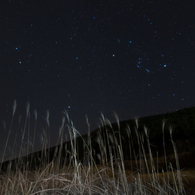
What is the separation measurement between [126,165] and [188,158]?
2157 millimetres

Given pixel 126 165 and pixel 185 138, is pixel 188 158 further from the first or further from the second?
pixel 126 165

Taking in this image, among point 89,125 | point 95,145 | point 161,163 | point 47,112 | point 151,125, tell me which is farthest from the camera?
point 95,145

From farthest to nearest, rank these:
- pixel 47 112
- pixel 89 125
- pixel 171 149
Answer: pixel 171 149, pixel 47 112, pixel 89 125

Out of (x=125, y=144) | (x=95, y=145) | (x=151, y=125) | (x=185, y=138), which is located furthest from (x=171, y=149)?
(x=95, y=145)

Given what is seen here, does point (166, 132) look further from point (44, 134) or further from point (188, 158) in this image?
point (44, 134)

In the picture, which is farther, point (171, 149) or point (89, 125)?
point (171, 149)

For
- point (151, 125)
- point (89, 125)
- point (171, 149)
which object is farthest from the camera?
point (151, 125)

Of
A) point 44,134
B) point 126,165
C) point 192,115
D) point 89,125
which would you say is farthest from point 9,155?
point 192,115

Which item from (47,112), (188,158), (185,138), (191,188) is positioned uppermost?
(47,112)

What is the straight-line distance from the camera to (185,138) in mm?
6461

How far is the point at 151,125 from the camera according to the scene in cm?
777

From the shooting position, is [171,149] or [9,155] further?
[171,149]

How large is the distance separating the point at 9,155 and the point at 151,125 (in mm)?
5698

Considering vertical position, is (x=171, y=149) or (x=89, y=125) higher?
(x=89, y=125)
